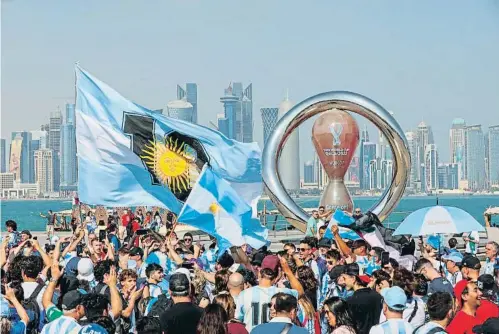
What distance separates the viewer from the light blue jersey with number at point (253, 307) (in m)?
7.61

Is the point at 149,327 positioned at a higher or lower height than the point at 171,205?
lower

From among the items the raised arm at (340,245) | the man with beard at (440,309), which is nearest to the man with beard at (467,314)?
the man with beard at (440,309)

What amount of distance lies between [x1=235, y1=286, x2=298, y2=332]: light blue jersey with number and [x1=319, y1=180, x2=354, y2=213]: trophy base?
16429 millimetres

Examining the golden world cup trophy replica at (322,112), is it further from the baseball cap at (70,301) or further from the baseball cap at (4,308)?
the baseball cap at (70,301)

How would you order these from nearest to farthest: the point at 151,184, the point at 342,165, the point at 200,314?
1. the point at 200,314
2. the point at 151,184
3. the point at 342,165

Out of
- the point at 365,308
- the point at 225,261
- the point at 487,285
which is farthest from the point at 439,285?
the point at 225,261

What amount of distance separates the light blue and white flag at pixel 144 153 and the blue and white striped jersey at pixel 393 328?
621 cm

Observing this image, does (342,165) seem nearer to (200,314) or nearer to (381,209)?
(381,209)

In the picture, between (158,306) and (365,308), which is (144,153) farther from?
(365,308)

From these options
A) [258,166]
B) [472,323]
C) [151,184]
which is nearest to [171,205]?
[151,184]

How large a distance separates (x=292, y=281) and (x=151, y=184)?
4870 millimetres

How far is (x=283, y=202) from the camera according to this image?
22.5 m

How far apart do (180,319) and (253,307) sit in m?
0.91

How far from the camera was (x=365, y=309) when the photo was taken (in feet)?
25.7
